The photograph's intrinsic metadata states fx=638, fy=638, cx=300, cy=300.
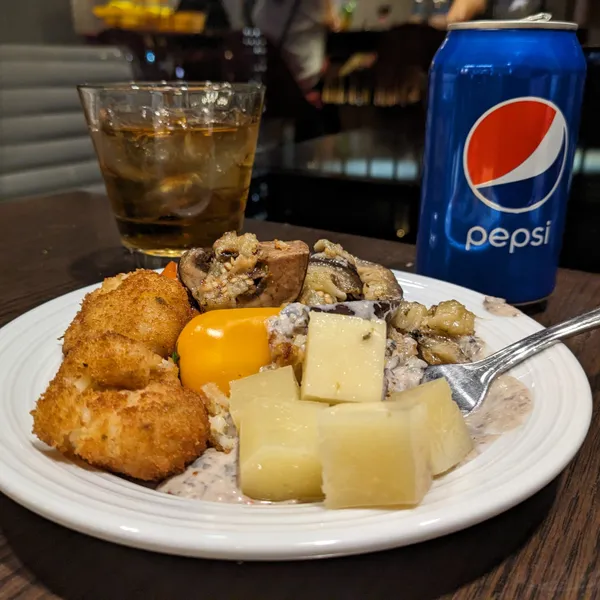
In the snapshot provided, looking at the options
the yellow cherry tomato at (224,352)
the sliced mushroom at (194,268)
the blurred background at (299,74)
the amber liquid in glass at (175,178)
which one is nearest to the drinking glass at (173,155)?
the amber liquid in glass at (175,178)

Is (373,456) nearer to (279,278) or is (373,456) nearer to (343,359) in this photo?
(343,359)

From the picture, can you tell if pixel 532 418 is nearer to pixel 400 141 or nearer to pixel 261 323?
pixel 261 323

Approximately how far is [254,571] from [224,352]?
30 centimetres

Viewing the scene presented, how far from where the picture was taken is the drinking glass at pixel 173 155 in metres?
1.25

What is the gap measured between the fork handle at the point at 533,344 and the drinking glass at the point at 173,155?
70cm

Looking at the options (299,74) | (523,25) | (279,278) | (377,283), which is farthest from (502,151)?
(299,74)

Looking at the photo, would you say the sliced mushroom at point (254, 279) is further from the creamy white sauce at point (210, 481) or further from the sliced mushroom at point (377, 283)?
the creamy white sauce at point (210, 481)

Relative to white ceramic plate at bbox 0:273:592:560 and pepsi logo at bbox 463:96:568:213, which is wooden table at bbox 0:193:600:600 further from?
pepsi logo at bbox 463:96:568:213

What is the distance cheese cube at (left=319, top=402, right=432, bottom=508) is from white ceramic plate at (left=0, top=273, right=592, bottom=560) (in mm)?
15

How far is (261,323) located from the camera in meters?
0.81

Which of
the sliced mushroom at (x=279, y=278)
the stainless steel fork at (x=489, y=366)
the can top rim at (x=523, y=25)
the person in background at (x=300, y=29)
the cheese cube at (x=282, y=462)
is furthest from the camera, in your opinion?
the person in background at (x=300, y=29)

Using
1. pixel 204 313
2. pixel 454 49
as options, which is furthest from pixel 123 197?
pixel 454 49

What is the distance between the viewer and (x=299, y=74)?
4.16m

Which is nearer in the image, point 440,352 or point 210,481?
point 210,481
